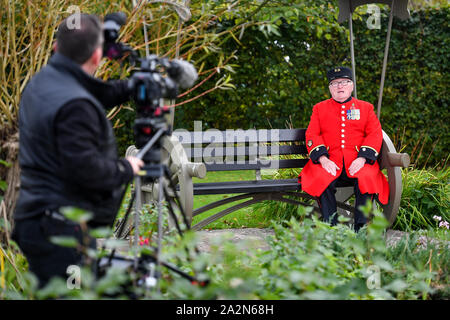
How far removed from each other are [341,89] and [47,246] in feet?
11.4

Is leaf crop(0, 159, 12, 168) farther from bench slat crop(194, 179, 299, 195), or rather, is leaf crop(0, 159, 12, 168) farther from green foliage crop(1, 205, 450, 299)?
bench slat crop(194, 179, 299, 195)

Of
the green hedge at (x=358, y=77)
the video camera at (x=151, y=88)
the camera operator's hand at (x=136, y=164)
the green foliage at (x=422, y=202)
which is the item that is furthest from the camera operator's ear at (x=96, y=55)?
the green hedge at (x=358, y=77)

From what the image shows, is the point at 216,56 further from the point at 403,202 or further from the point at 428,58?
the point at 403,202

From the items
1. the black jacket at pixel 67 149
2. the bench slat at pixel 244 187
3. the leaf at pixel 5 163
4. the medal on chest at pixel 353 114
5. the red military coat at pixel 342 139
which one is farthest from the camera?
the medal on chest at pixel 353 114

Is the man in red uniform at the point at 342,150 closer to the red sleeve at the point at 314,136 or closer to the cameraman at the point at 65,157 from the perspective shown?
the red sleeve at the point at 314,136

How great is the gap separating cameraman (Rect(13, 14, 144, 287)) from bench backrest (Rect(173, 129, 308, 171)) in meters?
2.64

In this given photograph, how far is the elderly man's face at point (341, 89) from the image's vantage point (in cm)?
498

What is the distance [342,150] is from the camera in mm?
4895

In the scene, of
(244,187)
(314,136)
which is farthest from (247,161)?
(314,136)

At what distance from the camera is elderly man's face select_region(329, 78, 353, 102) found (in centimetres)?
498

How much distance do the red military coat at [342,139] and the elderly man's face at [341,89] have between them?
0.19 feet

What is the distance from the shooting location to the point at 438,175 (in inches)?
236

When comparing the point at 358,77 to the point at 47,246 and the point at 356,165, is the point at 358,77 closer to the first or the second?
the point at 356,165
